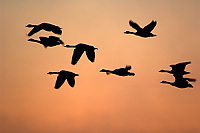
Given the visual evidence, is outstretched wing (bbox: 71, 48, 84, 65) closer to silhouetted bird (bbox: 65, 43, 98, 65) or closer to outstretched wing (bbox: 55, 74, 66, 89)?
silhouetted bird (bbox: 65, 43, 98, 65)

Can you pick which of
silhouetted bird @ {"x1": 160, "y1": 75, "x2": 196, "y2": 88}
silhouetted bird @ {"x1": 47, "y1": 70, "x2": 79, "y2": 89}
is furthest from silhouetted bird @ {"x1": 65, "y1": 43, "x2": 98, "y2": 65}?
silhouetted bird @ {"x1": 160, "y1": 75, "x2": 196, "y2": 88}

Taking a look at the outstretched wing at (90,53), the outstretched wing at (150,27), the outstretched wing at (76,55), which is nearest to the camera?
the outstretched wing at (90,53)

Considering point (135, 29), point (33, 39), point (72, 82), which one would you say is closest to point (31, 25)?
point (33, 39)

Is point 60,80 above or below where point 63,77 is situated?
below

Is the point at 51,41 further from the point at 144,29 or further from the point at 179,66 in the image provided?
the point at 179,66

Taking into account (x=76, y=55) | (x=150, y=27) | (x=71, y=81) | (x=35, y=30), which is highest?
(x=150, y=27)

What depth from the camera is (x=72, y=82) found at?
20.6m

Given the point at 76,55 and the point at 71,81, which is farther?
the point at 71,81

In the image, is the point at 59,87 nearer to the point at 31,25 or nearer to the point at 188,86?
the point at 31,25

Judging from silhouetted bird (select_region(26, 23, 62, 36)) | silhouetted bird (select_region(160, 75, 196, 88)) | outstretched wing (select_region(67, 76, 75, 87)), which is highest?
silhouetted bird (select_region(26, 23, 62, 36))

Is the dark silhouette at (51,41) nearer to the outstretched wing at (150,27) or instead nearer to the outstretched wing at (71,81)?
the outstretched wing at (71,81)

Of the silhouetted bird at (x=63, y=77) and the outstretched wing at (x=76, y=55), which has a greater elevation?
the outstretched wing at (x=76, y=55)

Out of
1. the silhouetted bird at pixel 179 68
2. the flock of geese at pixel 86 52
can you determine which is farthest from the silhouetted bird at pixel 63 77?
the silhouetted bird at pixel 179 68

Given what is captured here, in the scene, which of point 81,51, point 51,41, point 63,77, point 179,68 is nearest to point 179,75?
point 179,68
